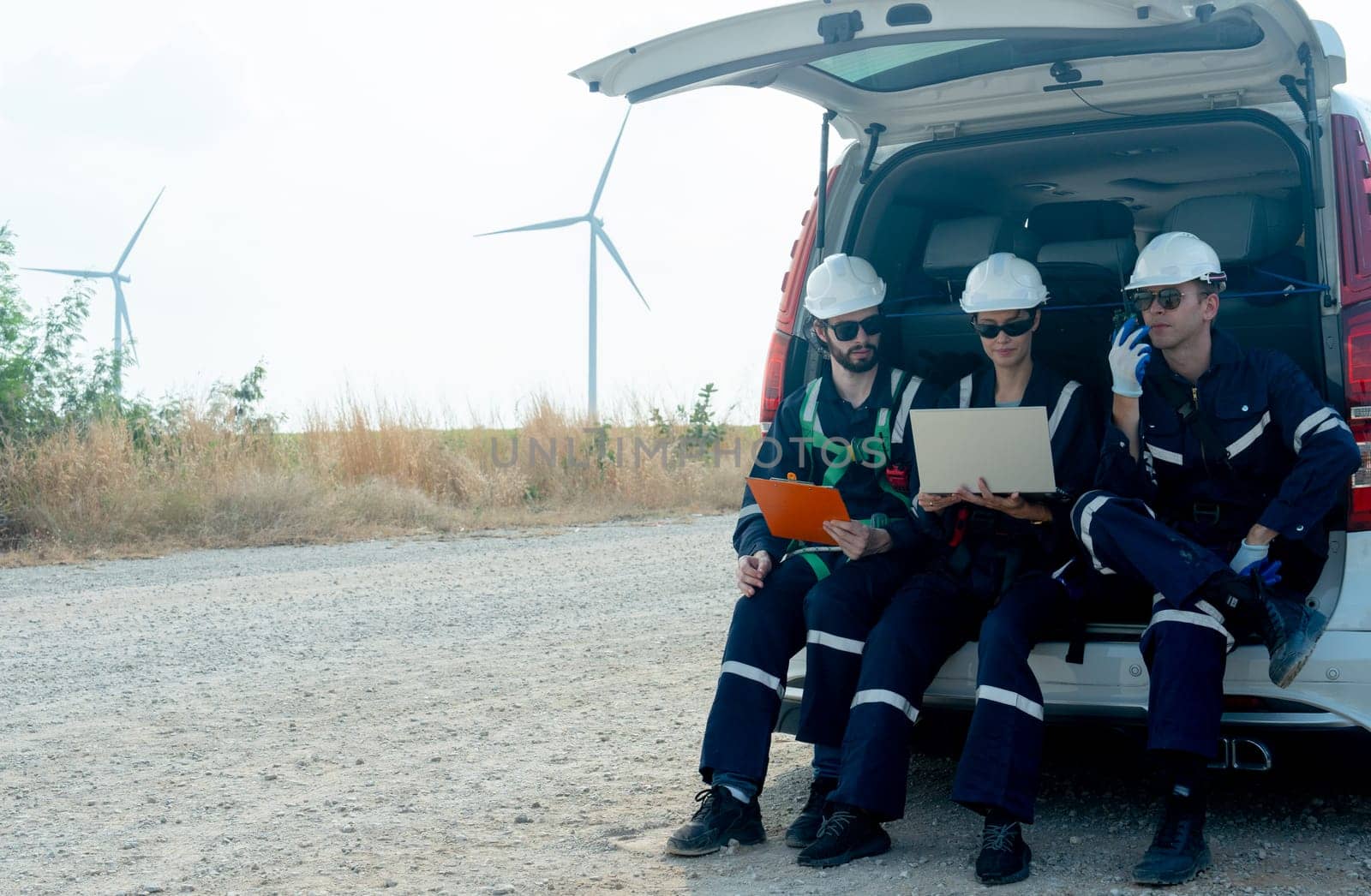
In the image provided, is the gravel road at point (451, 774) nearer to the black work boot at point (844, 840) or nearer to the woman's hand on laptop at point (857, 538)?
the black work boot at point (844, 840)

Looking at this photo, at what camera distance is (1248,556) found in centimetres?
367

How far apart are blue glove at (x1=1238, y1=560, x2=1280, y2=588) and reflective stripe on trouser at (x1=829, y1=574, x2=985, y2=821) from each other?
72 cm

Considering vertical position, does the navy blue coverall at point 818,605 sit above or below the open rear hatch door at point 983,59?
below

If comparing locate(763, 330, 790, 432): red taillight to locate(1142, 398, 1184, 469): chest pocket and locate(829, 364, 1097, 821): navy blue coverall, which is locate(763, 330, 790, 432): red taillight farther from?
locate(1142, 398, 1184, 469): chest pocket

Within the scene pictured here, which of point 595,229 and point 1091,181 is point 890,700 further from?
point 595,229

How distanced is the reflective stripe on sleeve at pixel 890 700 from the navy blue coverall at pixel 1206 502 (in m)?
0.59

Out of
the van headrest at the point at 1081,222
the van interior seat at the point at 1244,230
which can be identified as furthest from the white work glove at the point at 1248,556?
the van headrest at the point at 1081,222

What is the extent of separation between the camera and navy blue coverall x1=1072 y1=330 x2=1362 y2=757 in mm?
3510

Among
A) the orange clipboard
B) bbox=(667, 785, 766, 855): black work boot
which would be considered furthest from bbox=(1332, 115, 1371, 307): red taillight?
bbox=(667, 785, 766, 855): black work boot

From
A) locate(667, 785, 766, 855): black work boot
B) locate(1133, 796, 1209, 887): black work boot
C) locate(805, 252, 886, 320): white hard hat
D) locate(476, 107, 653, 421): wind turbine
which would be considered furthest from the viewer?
locate(476, 107, 653, 421): wind turbine

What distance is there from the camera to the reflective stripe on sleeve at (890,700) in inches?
148

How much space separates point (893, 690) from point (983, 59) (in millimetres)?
1901

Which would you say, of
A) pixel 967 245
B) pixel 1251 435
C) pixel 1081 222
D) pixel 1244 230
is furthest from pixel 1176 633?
pixel 1081 222

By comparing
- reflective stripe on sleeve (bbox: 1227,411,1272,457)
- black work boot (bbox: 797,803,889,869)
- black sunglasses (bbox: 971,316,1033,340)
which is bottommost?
black work boot (bbox: 797,803,889,869)
